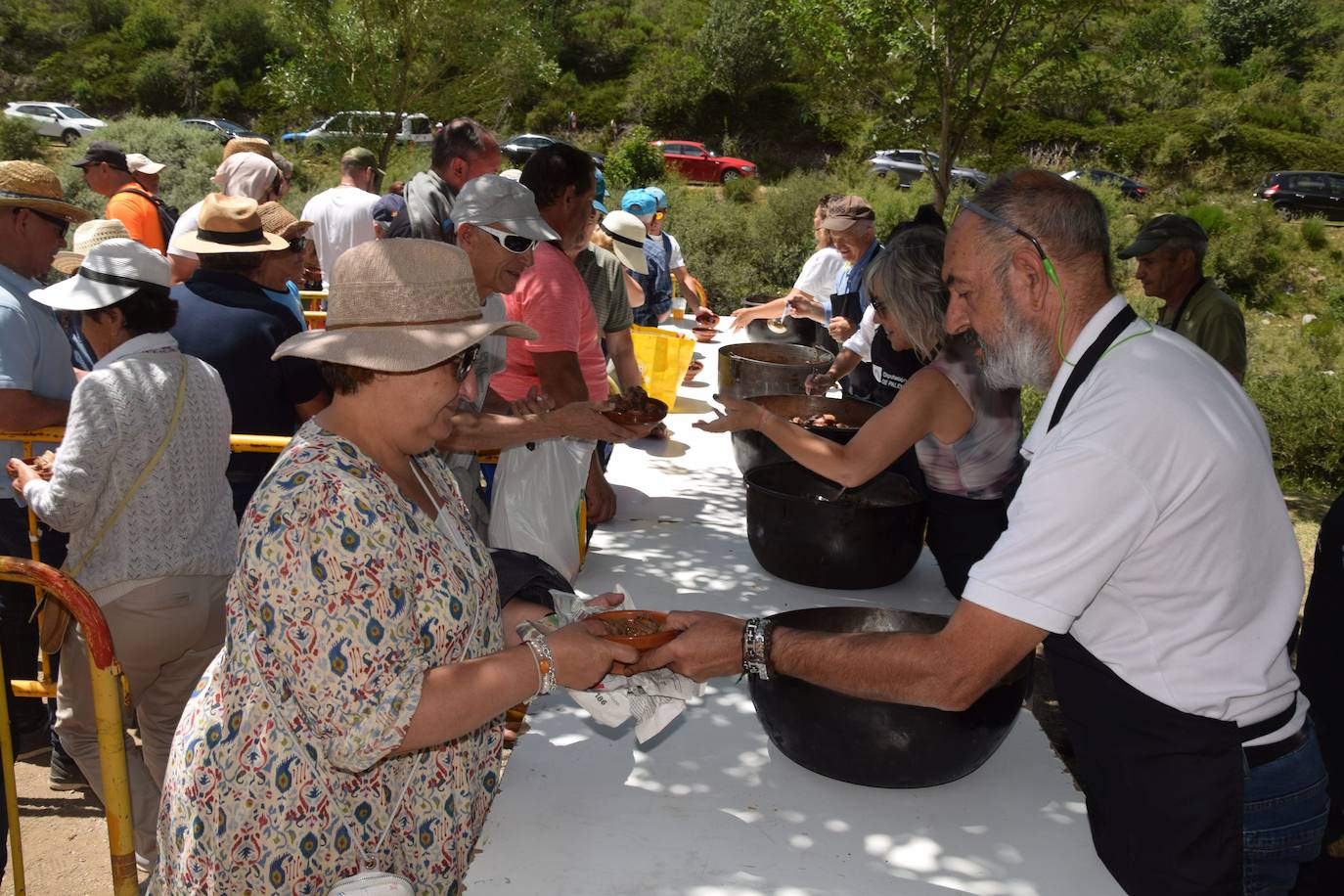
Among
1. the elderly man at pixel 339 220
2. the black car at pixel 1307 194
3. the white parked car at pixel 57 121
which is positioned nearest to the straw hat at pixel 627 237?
the elderly man at pixel 339 220

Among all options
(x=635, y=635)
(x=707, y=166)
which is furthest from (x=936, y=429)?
(x=707, y=166)

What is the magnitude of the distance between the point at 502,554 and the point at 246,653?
2.89 feet

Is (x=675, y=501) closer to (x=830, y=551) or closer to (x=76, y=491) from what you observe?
(x=830, y=551)

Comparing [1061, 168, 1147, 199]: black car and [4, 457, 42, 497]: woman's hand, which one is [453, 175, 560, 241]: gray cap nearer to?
[4, 457, 42, 497]: woman's hand

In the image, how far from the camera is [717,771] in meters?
2.31

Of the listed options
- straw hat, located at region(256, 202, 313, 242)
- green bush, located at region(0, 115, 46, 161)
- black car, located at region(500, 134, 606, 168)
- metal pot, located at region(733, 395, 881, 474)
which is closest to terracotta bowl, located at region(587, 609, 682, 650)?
metal pot, located at region(733, 395, 881, 474)

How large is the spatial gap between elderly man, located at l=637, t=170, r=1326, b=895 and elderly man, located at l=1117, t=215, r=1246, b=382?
4.05 meters

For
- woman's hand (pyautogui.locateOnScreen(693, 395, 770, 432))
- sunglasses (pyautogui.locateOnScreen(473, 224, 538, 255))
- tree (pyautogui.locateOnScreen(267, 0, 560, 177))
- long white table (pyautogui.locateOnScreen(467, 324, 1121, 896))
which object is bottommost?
long white table (pyautogui.locateOnScreen(467, 324, 1121, 896))

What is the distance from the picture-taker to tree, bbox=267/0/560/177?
1544cm

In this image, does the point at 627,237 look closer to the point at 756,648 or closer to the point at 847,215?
the point at 847,215

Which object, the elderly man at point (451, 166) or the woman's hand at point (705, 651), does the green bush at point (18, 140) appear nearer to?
the elderly man at point (451, 166)

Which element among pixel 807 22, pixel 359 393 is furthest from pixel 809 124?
pixel 359 393

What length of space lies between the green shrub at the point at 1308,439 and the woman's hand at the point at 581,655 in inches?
315

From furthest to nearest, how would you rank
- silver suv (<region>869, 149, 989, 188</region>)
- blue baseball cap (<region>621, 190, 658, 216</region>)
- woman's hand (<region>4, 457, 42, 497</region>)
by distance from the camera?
silver suv (<region>869, 149, 989, 188</region>)
blue baseball cap (<region>621, 190, 658, 216</region>)
woman's hand (<region>4, 457, 42, 497</region>)
